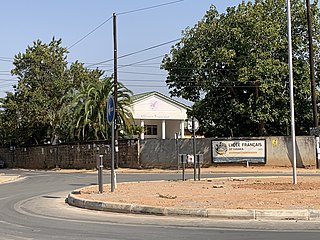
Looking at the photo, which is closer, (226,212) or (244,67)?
(226,212)

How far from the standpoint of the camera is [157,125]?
6234cm

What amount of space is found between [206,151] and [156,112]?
67.4 ft

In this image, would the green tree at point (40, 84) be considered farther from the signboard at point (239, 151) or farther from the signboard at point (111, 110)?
the signboard at point (111, 110)

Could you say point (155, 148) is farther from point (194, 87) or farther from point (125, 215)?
point (125, 215)

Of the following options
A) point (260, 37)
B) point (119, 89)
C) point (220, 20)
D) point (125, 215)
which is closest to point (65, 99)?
point (119, 89)

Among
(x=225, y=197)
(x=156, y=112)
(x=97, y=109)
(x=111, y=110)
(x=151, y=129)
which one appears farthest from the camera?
(x=151, y=129)

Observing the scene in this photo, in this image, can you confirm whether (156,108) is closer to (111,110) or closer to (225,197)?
(111,110)

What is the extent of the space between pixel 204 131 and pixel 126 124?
6788 millimetres

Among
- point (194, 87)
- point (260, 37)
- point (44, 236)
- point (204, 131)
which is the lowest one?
point (44, 236)

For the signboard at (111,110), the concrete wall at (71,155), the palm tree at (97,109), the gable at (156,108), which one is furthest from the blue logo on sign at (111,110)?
the gable at (156,108)

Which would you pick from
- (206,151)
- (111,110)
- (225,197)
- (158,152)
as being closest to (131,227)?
(225,197)

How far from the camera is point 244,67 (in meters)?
38.4

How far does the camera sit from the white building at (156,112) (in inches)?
2329

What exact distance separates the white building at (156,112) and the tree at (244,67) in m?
15.3
